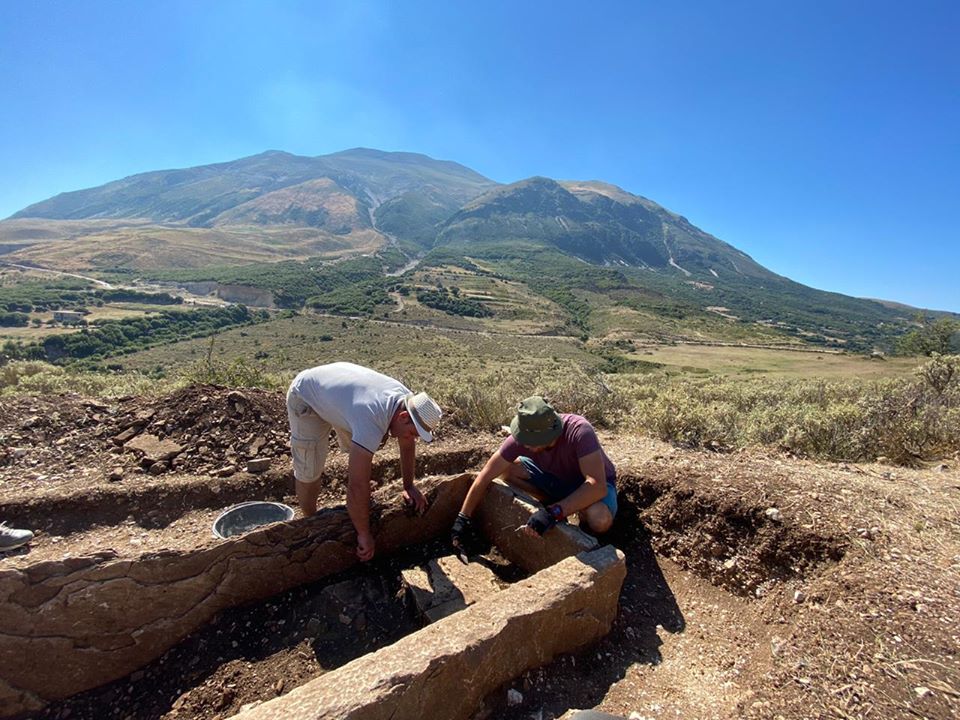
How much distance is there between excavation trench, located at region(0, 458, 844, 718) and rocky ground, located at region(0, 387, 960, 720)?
19mm

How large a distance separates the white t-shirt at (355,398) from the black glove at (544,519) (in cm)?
130

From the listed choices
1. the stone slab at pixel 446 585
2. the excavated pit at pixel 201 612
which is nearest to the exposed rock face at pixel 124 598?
the excavated pit at pixel 201 612

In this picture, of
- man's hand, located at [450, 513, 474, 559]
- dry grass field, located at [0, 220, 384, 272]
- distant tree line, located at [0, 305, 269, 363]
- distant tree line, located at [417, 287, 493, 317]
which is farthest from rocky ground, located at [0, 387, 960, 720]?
dry grass field, located at [0, 220, 384, 272]

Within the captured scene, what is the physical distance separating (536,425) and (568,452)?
51 cm

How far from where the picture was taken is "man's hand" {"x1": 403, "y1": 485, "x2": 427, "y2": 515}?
4.05 meters

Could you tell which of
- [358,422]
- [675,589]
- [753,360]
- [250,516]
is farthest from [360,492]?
[753,360]

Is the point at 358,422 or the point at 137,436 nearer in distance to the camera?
the point at 358,422

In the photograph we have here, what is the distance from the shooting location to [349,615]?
3568 mm

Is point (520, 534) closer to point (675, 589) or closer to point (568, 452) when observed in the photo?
point (568, 452)

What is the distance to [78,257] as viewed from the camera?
11244 cm

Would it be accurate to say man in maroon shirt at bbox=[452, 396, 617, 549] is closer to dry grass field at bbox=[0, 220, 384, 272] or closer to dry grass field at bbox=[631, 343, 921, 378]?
dry grass field at bbox=[631, 343, 921, 378]

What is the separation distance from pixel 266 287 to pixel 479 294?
135 feet

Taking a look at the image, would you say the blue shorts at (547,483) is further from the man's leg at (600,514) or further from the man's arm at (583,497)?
the man's arm at (583,497)

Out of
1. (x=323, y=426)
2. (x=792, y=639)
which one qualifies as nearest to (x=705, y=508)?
(x=792, y=639)
